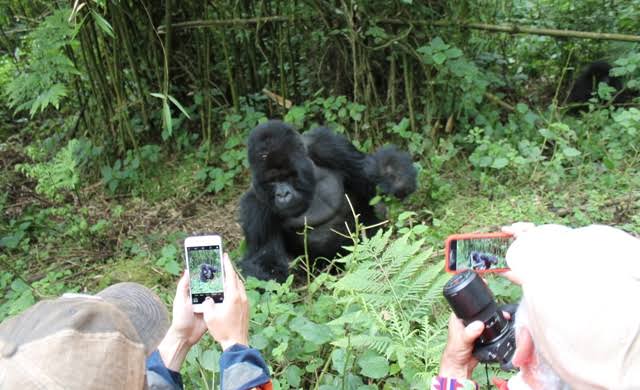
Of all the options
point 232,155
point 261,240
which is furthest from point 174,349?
point 232,155

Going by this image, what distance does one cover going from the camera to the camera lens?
4.77 feet

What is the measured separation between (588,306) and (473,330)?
483 mm

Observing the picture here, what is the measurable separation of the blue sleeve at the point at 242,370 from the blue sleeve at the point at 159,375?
0.30m

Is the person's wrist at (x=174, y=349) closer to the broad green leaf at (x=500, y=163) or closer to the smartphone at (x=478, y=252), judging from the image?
the smartphone at (x=478, y=252)

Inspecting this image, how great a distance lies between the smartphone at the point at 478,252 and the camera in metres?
1.74

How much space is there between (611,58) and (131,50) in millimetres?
4038

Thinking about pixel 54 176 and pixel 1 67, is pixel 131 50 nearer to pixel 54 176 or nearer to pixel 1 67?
pixel 54 176

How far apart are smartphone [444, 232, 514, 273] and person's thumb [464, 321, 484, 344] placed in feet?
0.98

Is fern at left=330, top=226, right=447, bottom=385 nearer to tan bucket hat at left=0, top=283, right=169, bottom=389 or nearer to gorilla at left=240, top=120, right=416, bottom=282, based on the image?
tan bucket hat at left=0, top=283, right=169, bottom=389

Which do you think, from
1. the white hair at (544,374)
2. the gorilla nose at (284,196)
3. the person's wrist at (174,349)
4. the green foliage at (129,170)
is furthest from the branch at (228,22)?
the white hair at (544,374)

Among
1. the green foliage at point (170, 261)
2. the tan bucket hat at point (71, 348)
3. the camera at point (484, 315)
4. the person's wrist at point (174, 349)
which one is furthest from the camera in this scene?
the green foliage at point (170, 261)

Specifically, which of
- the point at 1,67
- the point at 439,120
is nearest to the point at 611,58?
the point at 439,120

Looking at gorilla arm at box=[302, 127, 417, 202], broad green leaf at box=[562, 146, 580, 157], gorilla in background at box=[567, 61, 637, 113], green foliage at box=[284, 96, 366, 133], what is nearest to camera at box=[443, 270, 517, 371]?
gorilla arm at box=[302, 127, 417, 202]

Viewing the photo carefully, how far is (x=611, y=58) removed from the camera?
4.79 meters
